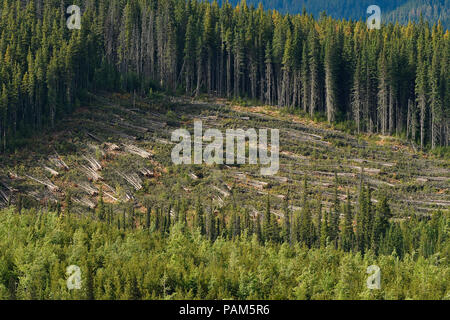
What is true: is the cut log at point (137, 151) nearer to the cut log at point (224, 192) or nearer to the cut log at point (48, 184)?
the cut log at point (224, 192)

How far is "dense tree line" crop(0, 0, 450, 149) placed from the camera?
4035 inches

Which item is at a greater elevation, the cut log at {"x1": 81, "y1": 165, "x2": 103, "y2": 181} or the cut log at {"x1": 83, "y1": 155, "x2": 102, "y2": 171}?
the cut log at {"x1": 83, "y1": 155, "x2": 102, "y2": 171}

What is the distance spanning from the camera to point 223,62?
120875mm

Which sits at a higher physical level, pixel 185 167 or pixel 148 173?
pixel 185 167

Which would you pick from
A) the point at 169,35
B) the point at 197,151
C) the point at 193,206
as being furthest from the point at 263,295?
the point at 169,35

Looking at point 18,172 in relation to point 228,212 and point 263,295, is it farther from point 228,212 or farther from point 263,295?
point 263,295

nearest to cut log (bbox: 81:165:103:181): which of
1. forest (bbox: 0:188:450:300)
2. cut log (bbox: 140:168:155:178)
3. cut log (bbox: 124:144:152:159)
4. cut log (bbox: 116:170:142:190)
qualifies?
cut log (bbox: 116:170:142:190)

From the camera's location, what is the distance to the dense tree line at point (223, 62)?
336 feet

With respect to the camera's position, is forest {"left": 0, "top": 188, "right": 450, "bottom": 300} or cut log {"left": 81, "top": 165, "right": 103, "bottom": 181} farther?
cut log {"left": 81, "top": 165, "right": 103, "bottom": 181}

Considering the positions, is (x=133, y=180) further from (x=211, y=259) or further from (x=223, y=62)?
(x=223, y=62)

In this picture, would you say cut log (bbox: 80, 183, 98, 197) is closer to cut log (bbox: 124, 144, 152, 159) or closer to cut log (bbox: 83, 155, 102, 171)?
cut log (bbox: 83, 155, 102, 171)

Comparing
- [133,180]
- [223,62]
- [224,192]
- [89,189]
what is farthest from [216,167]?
[223,62]

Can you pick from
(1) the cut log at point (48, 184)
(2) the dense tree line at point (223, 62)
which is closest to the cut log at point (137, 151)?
(1) the cut log at point (48, 184)
